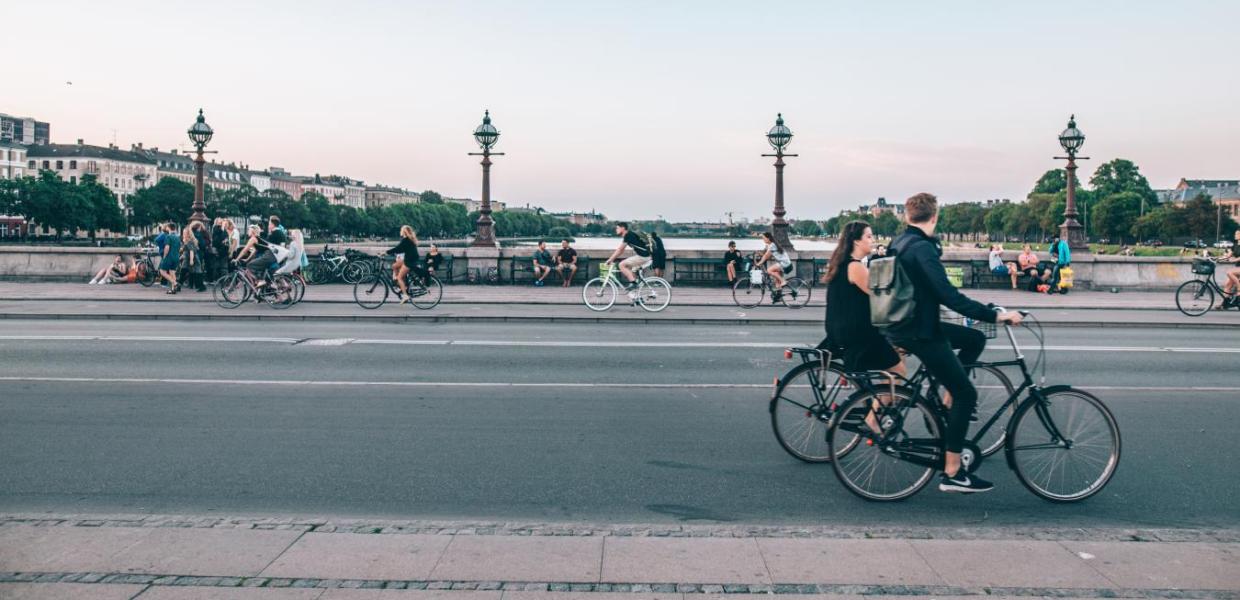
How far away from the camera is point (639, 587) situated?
4.14 m

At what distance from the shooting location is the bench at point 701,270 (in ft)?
88.0

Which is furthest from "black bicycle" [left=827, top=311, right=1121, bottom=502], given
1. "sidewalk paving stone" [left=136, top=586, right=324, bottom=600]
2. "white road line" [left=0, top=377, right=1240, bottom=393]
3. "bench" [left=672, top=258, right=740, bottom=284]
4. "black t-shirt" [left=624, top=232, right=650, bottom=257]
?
"bench" [left=672, top=258, right=740, bottom=284]

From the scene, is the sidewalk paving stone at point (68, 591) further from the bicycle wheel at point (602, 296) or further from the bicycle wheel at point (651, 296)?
the bicycle wheel at point (651, 296)

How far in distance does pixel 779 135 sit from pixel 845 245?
2272 cm

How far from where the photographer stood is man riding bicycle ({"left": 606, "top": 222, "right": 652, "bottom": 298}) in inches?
725

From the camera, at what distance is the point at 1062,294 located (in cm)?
2475

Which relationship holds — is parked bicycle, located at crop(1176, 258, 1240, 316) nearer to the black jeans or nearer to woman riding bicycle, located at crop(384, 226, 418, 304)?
woman riding bicycle, located at crop(384, 226, 418, 304)

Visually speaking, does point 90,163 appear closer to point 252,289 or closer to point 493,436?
point 252,289

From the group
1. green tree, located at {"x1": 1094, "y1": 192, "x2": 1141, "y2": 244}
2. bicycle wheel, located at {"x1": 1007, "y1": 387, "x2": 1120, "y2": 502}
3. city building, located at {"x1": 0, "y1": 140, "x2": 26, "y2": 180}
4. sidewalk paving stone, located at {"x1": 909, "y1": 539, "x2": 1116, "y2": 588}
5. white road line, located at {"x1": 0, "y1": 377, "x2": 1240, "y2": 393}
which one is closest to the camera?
sidewalk paving stone, located at {"x1": 909, "y1": 539, "x2": 1116, "y2": 588}

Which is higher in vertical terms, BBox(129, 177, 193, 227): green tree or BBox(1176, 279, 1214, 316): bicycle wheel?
BBox(129, 177, 193, 227): green tree

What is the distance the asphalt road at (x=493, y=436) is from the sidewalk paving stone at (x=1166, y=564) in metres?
0.65

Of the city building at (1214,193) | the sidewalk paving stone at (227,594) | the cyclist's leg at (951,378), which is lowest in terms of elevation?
the sidewalk paving stone at (227,594)

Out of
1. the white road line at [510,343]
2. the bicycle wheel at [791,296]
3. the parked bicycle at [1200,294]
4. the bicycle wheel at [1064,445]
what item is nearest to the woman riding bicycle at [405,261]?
the white road line at [510,343]

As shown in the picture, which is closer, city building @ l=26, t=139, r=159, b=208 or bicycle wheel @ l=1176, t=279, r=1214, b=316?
bicycle wheel @ l=1176, t=279, r=1214, b=316
